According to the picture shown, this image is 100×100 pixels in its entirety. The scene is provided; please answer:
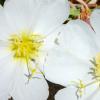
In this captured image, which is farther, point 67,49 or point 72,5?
point 72,5

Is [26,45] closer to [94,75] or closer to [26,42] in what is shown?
[26,42]

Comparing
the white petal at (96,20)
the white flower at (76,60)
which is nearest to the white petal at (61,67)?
the white flower at (76,60)

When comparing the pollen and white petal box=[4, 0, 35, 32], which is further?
the pollen

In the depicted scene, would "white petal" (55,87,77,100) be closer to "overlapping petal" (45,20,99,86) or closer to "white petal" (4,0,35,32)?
"overlapping petal" (45,20,99,86)

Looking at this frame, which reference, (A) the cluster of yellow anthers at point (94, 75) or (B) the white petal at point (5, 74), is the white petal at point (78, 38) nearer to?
(A) the cluster of yellow anthers at point (94, 75)

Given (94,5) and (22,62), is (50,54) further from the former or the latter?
(94,5)

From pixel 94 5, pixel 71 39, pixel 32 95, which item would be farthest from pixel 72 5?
pixel 32 95

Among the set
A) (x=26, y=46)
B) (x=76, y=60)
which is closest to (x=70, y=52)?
(x=76, y=60)

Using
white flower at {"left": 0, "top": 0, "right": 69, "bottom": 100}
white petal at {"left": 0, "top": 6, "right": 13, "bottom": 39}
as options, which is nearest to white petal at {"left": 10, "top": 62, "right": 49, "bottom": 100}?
white flower at {"left": 0, "top": 0, "right": 69, "bottom": 100}
